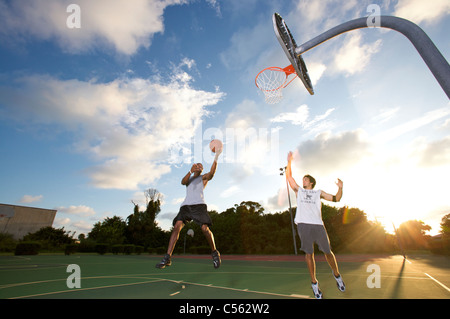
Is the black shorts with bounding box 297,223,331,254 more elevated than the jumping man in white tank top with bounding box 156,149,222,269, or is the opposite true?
the jumping man in white tank top with bounding box 156,149,222,269

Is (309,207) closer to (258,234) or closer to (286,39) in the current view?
(286,39)

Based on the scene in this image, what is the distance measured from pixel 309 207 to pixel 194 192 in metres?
2.47

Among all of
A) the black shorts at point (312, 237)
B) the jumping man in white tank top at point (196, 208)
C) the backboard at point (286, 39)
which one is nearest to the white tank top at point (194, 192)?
the jumping man in white tank top at point (196, 208)

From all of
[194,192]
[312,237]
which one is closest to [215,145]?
[194,192]

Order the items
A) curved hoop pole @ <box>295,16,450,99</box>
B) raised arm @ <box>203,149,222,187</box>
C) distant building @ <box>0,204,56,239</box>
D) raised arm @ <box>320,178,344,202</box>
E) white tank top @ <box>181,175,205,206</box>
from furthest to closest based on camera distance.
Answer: distant building @ <box>0,204,56,239</box>, raised arm @ <box>203,149,222,187</box>, white tank top @ <box>181,175,205,206</box>, raised arm @ <box>320,178,344,202</box>, curved hoop pole @ <box>295,16,450,99</box>

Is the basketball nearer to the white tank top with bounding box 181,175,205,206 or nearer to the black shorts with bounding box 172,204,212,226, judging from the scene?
the white tank top with bounding box 181,175,205,206

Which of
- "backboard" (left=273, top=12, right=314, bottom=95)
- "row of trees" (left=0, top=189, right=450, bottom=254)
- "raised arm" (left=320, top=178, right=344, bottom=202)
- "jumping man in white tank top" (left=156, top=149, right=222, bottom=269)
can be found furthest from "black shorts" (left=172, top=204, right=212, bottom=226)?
"row of trees" (left=0, top=189, right=450, bottom=254)

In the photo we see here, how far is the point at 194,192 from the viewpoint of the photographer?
4.86 m

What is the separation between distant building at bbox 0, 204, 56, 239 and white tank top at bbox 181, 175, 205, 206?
5231 cm

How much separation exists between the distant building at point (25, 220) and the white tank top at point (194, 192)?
5231 centimetres

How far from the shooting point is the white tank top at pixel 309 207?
459 cm

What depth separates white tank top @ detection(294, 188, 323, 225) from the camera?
4590mm

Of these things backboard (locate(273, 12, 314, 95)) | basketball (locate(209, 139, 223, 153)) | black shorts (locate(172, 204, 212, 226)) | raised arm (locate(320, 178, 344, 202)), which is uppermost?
backboard (locate(273, 12, 314, 95))
